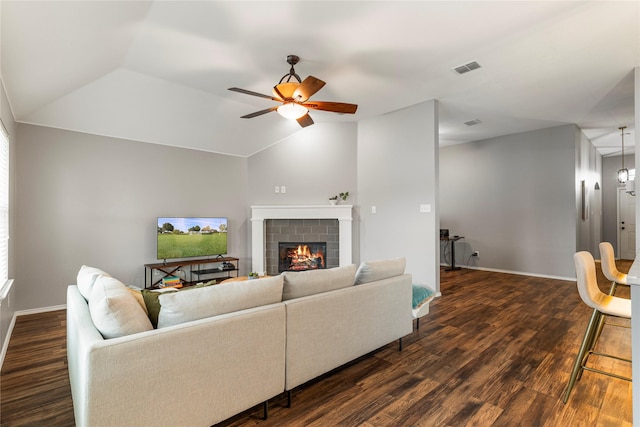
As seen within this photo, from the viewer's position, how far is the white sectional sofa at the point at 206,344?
1.41 metres

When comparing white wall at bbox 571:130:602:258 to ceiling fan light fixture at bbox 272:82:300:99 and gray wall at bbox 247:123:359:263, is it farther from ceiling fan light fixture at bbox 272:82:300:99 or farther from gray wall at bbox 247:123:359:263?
ceiling fan light fixture at bbox 272:82:300:99

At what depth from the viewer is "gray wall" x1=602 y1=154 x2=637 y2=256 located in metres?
8.36

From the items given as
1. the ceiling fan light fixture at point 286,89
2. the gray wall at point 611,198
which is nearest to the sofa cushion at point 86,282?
the ceiling fan light fixture at point 286,89

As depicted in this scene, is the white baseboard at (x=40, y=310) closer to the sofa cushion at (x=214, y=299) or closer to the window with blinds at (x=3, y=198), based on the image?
the window with blinds at (x=3, y=198)

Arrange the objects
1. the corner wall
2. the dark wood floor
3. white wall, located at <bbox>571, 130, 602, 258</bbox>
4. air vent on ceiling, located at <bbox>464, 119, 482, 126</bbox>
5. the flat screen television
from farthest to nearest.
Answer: white wall, located at <bbox>571, 130, 602, 258</bbox>
air vent on ceiling, located at <bbox>464, 119, 482, 126</bbox>
the flat screen television
the corner wall
the dark wood floor

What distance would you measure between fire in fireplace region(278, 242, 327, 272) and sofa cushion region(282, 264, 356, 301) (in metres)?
3.36

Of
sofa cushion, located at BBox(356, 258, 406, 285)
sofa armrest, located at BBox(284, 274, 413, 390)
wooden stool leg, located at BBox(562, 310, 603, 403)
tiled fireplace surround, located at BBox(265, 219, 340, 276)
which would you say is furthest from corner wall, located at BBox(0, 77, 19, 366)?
wooden stool leg, located at BBox(562, 310, 603, 403)

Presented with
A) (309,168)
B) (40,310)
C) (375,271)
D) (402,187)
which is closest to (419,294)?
(375,271)

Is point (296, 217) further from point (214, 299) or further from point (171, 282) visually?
point (214, 299)

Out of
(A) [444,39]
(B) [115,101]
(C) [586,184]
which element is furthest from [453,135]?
(B) [115,101]

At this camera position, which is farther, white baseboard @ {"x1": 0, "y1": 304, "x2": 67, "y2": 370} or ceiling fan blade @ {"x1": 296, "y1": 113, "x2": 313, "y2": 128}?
ceiling fan blade @ {"x1": 296, "y1": 113, "x2": 313, "y2": 128}

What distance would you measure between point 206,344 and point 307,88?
2.42 metres

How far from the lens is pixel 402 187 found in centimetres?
510

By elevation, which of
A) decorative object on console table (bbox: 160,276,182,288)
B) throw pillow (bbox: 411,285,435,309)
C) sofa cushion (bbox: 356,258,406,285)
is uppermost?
sofa cushion (bbox: 356,258,406,285)
